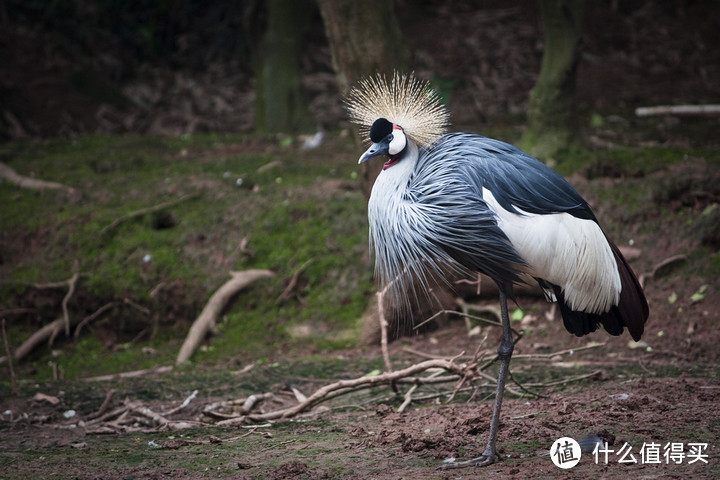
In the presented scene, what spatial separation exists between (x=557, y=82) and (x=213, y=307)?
350cm

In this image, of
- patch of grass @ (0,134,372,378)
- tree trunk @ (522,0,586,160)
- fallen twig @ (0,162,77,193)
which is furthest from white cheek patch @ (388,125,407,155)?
fallen twig @ (0,162,77,193)

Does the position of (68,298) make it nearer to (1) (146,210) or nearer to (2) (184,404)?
(1) (146,210)

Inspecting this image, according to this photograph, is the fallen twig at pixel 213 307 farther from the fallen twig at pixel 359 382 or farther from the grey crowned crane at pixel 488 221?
the grey crowned crane at pixel 488 221

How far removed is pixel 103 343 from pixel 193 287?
87 centimetres

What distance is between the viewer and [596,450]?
10.4 ft

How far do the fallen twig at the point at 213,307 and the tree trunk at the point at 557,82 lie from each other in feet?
8.80

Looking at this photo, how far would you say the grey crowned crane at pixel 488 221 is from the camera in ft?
11.6

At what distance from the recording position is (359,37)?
5.47 metres

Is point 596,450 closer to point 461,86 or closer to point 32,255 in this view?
point 32,255

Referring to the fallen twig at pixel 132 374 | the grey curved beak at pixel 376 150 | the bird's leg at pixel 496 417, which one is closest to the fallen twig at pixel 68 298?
the fallen twig at pixel 132 374

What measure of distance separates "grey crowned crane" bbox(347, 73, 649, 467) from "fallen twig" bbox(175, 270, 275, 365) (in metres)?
2.64

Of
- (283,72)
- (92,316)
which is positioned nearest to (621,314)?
(92,316)

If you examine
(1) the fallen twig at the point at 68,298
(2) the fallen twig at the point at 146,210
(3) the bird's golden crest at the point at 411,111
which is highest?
(3) the bird's golden crest at the point at 411,111

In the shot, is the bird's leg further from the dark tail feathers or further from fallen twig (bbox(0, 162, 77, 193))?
fallen twig (bbox(0, 162, 77, 193))
